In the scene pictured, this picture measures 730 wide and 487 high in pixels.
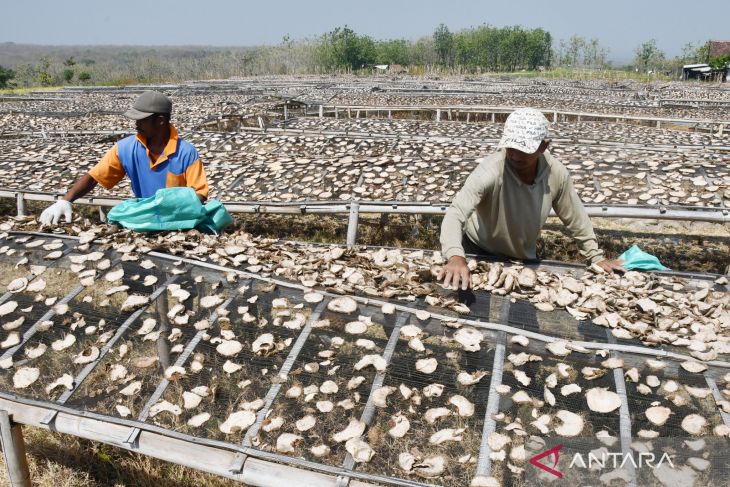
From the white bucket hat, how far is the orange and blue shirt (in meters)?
2.11

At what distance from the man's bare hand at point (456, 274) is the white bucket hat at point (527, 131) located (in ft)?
2.09

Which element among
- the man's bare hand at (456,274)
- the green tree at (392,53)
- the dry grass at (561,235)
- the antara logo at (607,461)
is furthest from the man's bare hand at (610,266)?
the green tree at (392,53)

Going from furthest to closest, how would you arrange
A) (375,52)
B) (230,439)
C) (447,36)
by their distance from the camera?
(447,36) → (375,52) → (230,439)

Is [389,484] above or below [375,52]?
below

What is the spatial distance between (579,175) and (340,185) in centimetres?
292

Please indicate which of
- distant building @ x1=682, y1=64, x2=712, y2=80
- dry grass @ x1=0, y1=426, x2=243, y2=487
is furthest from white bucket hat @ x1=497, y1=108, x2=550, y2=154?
distant building @ x1=682, y1=64, x2=712, y2=80

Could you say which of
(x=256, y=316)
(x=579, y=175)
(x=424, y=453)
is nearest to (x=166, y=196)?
(x=256, y=316)

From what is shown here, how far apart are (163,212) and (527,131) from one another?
92.4 inches

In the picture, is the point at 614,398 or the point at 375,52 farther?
the point at 375,52

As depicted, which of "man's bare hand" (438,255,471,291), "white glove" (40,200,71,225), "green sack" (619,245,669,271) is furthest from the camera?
"white glove" (40,200,71,225)

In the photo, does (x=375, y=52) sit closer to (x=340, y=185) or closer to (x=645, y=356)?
(x=340, y=185)

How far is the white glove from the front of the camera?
3.43 metres

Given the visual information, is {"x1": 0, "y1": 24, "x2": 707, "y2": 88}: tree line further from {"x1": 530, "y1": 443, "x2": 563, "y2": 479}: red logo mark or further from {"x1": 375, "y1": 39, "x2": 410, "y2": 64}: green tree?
{"x1": 530, "y1": 443, "x2": 563, "y2": 479}: red logo mark

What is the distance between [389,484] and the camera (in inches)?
72.7
